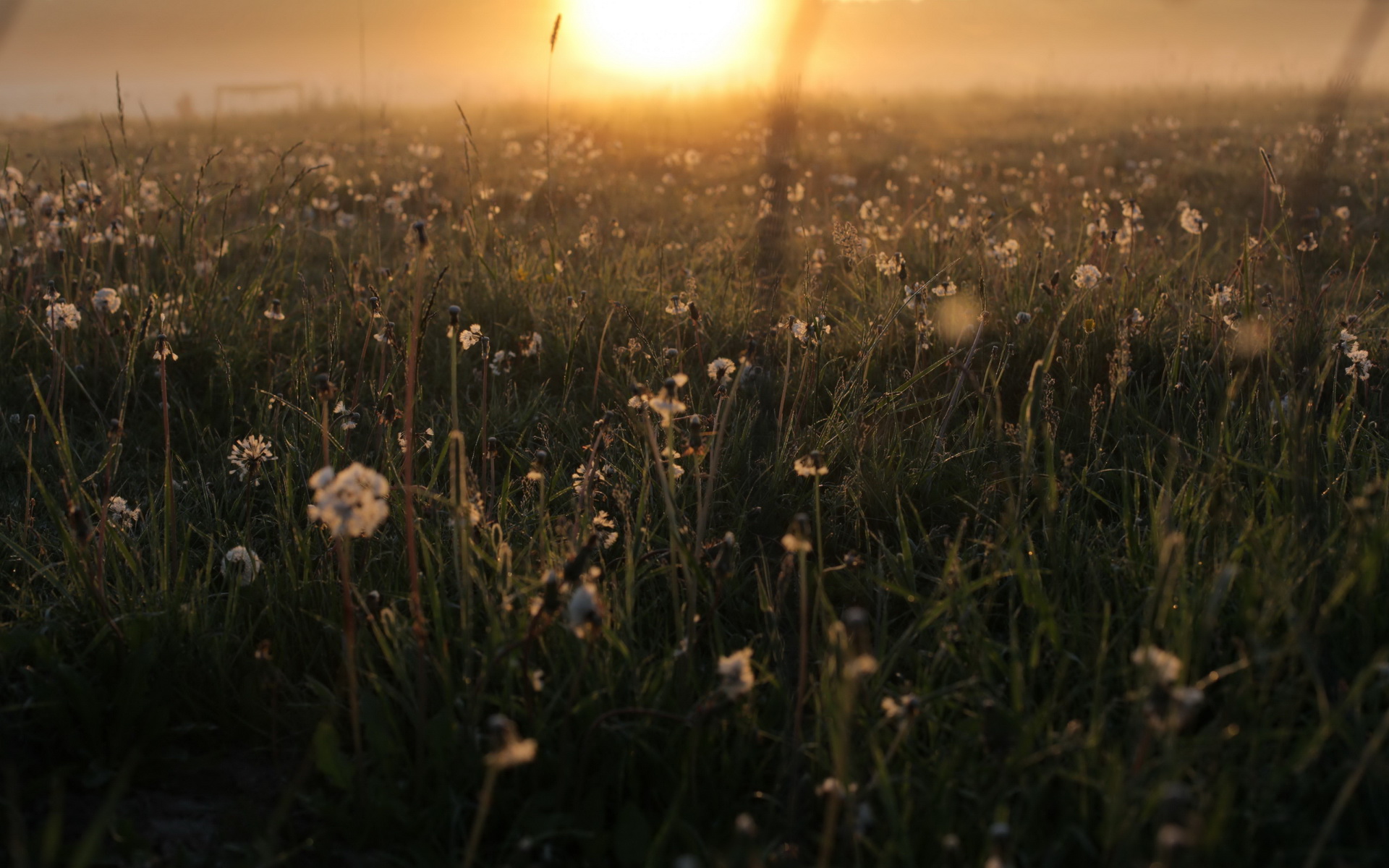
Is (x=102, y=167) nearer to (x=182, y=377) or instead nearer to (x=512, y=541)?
(x=182, y=377)

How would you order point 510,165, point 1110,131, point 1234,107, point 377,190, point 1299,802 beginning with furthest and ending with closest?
point 1234,107 < point 1110,131 < point 510,165 < point 377,190 < point 1299,802

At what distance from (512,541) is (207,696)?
722mm

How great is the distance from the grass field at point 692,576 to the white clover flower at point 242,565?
0.01m

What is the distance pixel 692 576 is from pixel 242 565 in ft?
3.48

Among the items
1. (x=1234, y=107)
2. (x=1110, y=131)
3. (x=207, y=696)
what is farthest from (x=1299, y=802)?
(x=1234, y=107)

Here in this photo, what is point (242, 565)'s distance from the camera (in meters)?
2.06

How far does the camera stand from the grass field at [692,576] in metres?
1.41

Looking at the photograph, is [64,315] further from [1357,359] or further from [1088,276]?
[1357,359]

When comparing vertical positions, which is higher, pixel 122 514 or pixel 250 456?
pixel 250 456

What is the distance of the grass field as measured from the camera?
1408mm

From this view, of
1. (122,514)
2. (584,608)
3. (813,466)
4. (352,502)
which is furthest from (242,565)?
(813,466)

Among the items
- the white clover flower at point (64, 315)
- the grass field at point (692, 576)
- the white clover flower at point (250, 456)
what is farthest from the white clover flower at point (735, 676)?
the white clover flower at point (64, 315)

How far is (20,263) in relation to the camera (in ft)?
12.2

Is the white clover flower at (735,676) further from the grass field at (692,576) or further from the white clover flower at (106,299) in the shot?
the white clover flower at (106,299)
